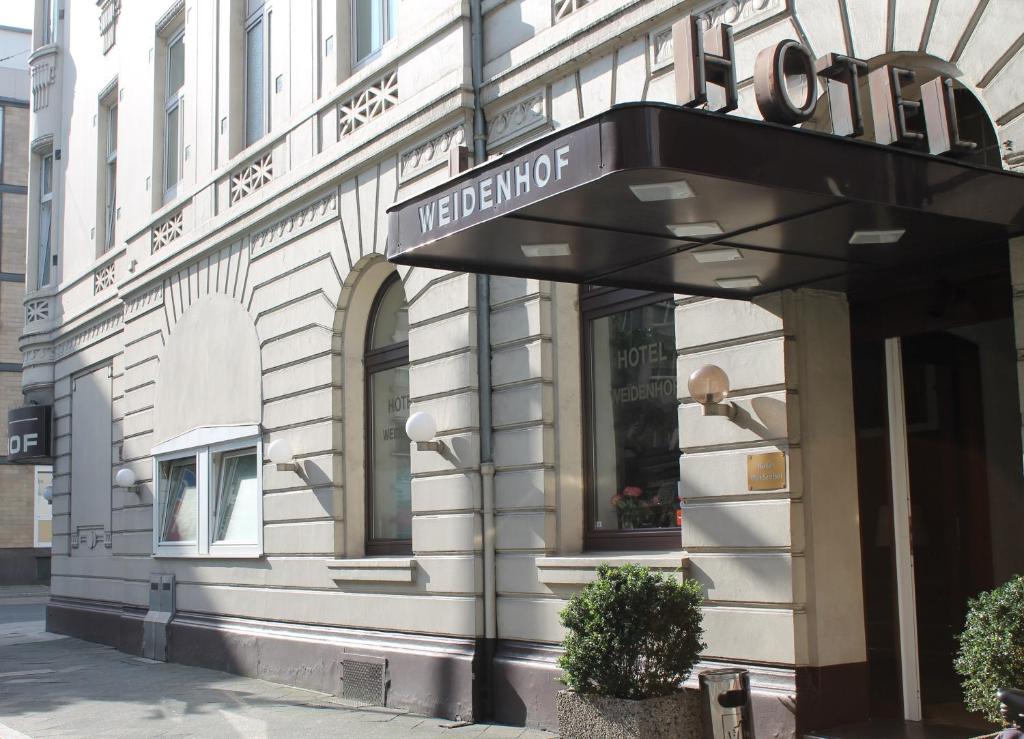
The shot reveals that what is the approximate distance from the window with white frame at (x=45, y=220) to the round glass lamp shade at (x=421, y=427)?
16411mm

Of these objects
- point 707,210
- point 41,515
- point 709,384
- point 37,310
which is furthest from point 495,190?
point 41,515

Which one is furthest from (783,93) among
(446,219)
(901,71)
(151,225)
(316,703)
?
(151,225)

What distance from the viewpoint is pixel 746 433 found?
352 inches

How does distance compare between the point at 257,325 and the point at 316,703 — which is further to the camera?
the point at 257,325

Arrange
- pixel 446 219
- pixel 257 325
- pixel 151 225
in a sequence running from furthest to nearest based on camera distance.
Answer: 1. pixel 151 225
2. pixel 257 325
3. pixel 446 219

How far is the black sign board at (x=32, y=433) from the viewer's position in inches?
939

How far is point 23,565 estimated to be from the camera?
4009cm

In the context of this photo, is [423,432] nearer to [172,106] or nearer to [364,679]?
[364,679]

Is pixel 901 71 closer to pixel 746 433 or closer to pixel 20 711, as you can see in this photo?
pixel 746 433

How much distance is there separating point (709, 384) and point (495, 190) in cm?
252

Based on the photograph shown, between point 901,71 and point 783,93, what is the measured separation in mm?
912

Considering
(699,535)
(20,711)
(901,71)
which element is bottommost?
(20,711)

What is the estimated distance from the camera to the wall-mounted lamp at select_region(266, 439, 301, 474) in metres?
14.1

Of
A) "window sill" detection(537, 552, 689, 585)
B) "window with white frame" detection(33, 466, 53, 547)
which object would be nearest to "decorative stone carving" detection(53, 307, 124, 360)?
"window sill" detection(537, 552, 689, 585)
